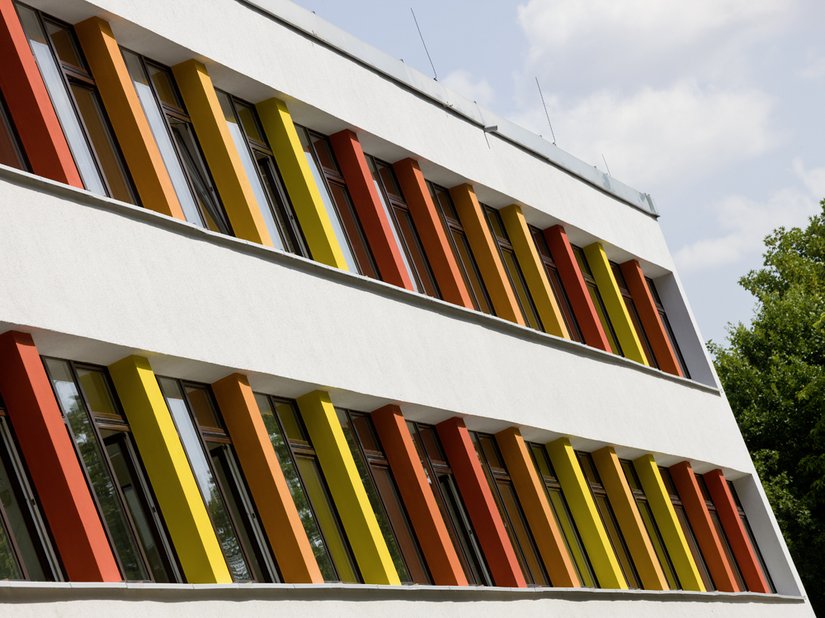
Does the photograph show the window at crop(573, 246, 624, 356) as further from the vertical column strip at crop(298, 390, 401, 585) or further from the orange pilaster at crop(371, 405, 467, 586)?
the vertical column strip at crop(298, 390, 401, 585)

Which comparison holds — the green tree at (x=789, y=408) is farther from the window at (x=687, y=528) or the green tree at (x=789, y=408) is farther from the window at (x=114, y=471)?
the window at (x=114, y=471)

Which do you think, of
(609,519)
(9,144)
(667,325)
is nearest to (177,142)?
(9,144)

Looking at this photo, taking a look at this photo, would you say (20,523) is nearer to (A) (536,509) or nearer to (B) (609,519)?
(A) (536,509)

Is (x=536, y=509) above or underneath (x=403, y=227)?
underneath

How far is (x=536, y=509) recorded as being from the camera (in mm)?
24922

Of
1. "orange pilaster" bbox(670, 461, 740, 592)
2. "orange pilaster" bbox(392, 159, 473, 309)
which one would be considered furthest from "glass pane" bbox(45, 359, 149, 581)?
"orange pilaster" bbox(670, 461, 740, 592)

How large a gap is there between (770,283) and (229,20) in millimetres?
53315

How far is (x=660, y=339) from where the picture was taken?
33.4 metres

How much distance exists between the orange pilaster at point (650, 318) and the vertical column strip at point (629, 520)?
5377 millimetres

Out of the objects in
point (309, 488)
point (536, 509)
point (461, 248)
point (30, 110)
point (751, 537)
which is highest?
point (30, 110)

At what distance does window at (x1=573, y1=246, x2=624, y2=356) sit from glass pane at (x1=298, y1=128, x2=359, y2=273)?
9.64m

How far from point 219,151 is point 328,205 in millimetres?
3132

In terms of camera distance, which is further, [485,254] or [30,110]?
[485,254]

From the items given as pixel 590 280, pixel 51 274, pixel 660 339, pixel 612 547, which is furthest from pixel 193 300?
pixel 660 339
